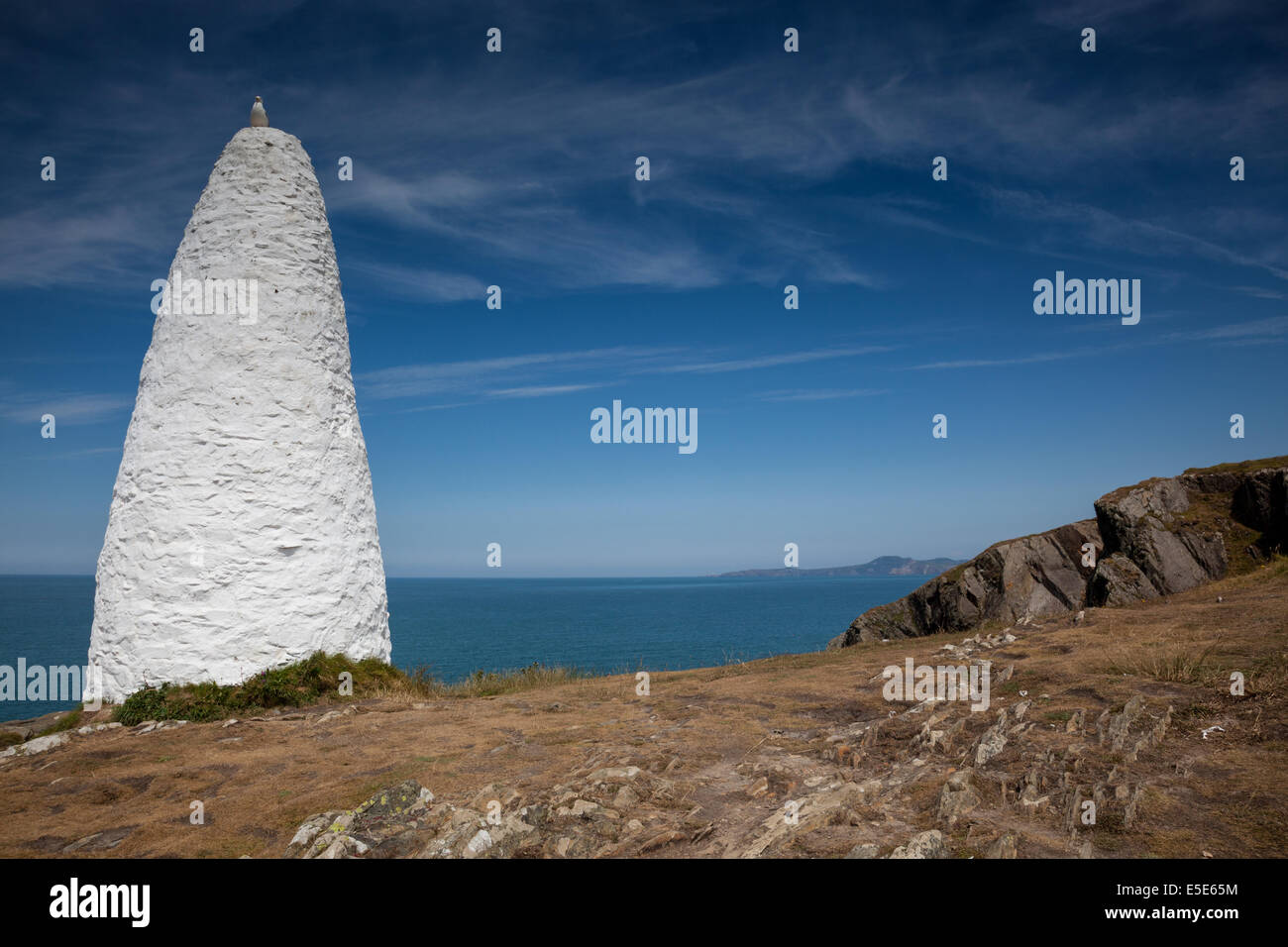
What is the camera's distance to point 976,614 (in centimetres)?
1970

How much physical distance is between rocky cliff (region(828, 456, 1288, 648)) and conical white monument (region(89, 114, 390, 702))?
15.9 m

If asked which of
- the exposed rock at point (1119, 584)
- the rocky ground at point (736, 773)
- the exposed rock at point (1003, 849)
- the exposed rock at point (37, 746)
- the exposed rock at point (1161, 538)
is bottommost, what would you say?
the exposed rock at point (37, 746)

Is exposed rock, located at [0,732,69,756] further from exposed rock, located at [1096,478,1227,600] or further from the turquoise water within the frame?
exposed rock, located at [1096,478,1227,600]

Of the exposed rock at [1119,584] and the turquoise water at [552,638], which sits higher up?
the exposed rock at [1119,584]

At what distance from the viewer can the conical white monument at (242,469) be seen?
1133 cm

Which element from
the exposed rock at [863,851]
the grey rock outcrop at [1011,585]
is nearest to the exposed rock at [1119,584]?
the grey rock outcrop at [1011,585]

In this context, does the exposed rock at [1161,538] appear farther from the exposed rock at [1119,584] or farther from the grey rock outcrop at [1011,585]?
the grey rock outcrop at [1011,585]

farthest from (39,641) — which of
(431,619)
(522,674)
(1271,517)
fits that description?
(1271,517)

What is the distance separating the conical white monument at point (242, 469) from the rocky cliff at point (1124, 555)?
15.9 m
